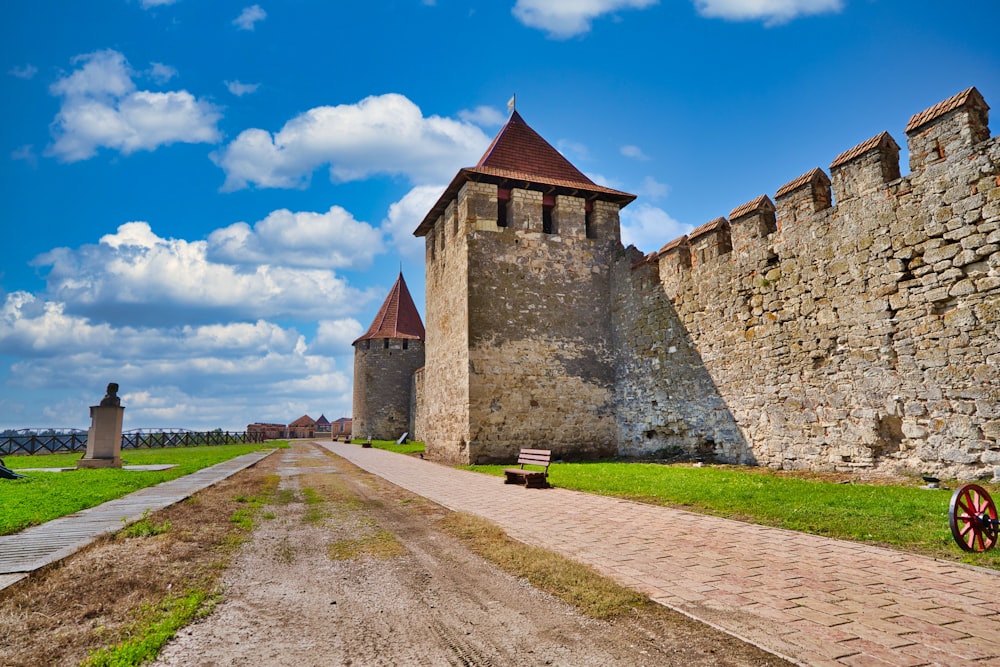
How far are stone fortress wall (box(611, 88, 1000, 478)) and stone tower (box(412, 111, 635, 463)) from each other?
8.90 ft

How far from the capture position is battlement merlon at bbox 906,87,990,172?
850cm

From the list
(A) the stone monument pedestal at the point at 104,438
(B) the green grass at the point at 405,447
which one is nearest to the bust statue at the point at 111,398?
(A) the stone monument pedestal at the point at 104,438

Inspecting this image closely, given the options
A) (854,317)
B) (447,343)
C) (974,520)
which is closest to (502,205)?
(447,343)

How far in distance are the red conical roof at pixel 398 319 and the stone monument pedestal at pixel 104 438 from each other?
24.5 m

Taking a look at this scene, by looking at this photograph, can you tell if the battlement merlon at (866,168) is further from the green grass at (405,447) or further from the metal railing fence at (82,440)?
the metal railing fence at (82,440)

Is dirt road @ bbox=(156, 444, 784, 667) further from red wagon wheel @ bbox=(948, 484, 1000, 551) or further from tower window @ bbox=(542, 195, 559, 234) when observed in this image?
tower window @ bbox=(542, 195, 559, 234)

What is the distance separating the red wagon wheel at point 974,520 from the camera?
15.3ft

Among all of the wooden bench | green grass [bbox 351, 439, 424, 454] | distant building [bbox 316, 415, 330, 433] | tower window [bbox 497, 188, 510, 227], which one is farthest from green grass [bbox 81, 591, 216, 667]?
distant building [bbox 316, 415, 330, 433]

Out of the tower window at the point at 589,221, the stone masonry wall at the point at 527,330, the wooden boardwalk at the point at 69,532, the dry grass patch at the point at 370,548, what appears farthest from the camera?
the tower window at the point at 589,221

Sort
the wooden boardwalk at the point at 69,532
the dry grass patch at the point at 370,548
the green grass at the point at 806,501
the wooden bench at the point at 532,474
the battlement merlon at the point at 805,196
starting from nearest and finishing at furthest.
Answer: the wooden boardwalk at the point at 69,532
the dry grass patch at the point at 370,548
the green grass at the point at 806,501
the wooden bench at the point at 532,474
the battlement merlon at the point at 805,196

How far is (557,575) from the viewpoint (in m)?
4.25

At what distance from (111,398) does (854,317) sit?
17915 mm

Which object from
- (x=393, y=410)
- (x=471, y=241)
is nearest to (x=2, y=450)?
(x=393, y=410)

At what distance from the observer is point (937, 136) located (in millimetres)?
8883
